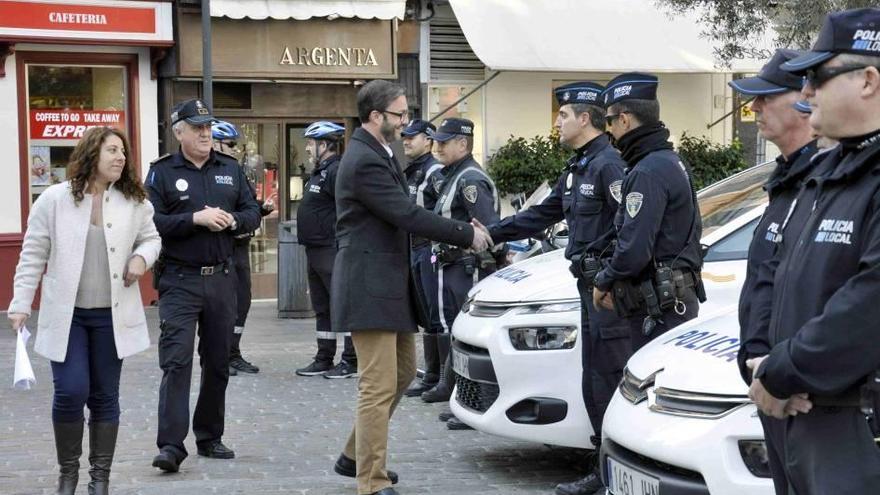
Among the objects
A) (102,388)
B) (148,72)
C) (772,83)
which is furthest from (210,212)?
(148,72)

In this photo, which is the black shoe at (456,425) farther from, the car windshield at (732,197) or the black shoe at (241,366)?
the black shoe at (241,366)

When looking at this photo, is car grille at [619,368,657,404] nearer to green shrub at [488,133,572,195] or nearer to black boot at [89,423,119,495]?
black boot at [89,423,119,495]

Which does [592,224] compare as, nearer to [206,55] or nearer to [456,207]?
[456,207]

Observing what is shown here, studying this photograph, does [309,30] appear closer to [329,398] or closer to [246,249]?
[246,249]

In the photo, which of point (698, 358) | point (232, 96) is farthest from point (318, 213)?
point (698, 358)

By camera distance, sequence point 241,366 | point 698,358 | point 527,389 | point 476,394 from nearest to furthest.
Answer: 1. point 698,358
2. point 527,389
3. point 476,394
4. point 241,366

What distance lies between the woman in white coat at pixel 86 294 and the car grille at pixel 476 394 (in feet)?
5.91

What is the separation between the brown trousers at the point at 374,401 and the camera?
643 cm

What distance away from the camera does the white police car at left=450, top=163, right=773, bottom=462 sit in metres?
6.92

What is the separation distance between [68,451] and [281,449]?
169cm

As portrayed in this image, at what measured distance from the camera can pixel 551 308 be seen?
23.6ft

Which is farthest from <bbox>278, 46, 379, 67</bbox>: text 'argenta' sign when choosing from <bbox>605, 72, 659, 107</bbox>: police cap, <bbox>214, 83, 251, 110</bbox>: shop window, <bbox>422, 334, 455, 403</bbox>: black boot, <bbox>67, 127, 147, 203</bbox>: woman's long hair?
<bbox>605, 72, 659, 107</bbox>: police cap

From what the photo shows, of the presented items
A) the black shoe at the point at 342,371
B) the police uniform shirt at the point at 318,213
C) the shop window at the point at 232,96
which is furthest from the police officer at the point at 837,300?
the shop window at the point at 232,96

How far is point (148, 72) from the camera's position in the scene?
15703mm
